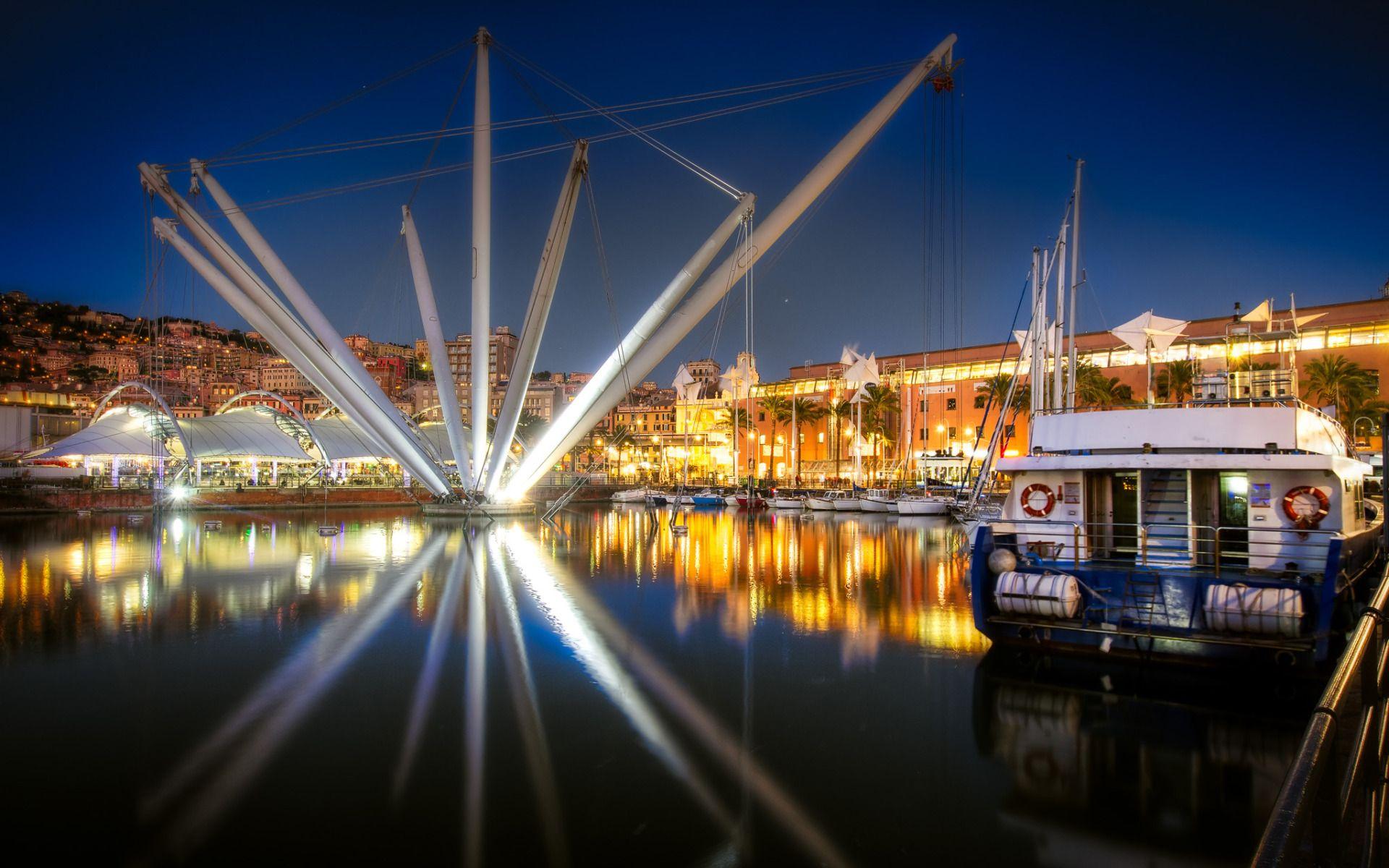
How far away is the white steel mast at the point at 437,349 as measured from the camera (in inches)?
1594

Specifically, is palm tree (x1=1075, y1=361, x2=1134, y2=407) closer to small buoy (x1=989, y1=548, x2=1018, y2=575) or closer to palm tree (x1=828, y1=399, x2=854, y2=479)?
palm tree (x1=828, y1=399, x2=854, y2=479)

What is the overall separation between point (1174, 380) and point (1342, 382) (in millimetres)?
9122

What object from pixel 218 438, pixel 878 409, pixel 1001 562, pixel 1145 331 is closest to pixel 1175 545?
pixel 1001 562

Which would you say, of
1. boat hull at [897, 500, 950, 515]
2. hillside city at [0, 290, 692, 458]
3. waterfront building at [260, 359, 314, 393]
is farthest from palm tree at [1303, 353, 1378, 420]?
waterfront building at [260, 359, 314, 393]

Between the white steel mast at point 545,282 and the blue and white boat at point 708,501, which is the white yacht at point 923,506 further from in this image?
the white steel mast at point 545,282

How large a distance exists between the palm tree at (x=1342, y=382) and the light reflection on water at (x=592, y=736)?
5030 centimetres

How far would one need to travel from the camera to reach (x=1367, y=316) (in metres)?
58.1

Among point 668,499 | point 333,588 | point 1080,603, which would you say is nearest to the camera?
point 1080,603

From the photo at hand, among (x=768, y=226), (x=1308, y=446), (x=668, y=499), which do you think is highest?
(x=768, y=226)

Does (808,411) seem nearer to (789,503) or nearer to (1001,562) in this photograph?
(789,503)

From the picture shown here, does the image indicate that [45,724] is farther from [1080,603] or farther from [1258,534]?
[1258,534]

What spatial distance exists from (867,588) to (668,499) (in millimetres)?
48377

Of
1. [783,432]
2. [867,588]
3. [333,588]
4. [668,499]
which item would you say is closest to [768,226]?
[867,588]

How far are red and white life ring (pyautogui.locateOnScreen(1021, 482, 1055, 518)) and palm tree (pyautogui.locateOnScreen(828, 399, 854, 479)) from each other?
6479cm
